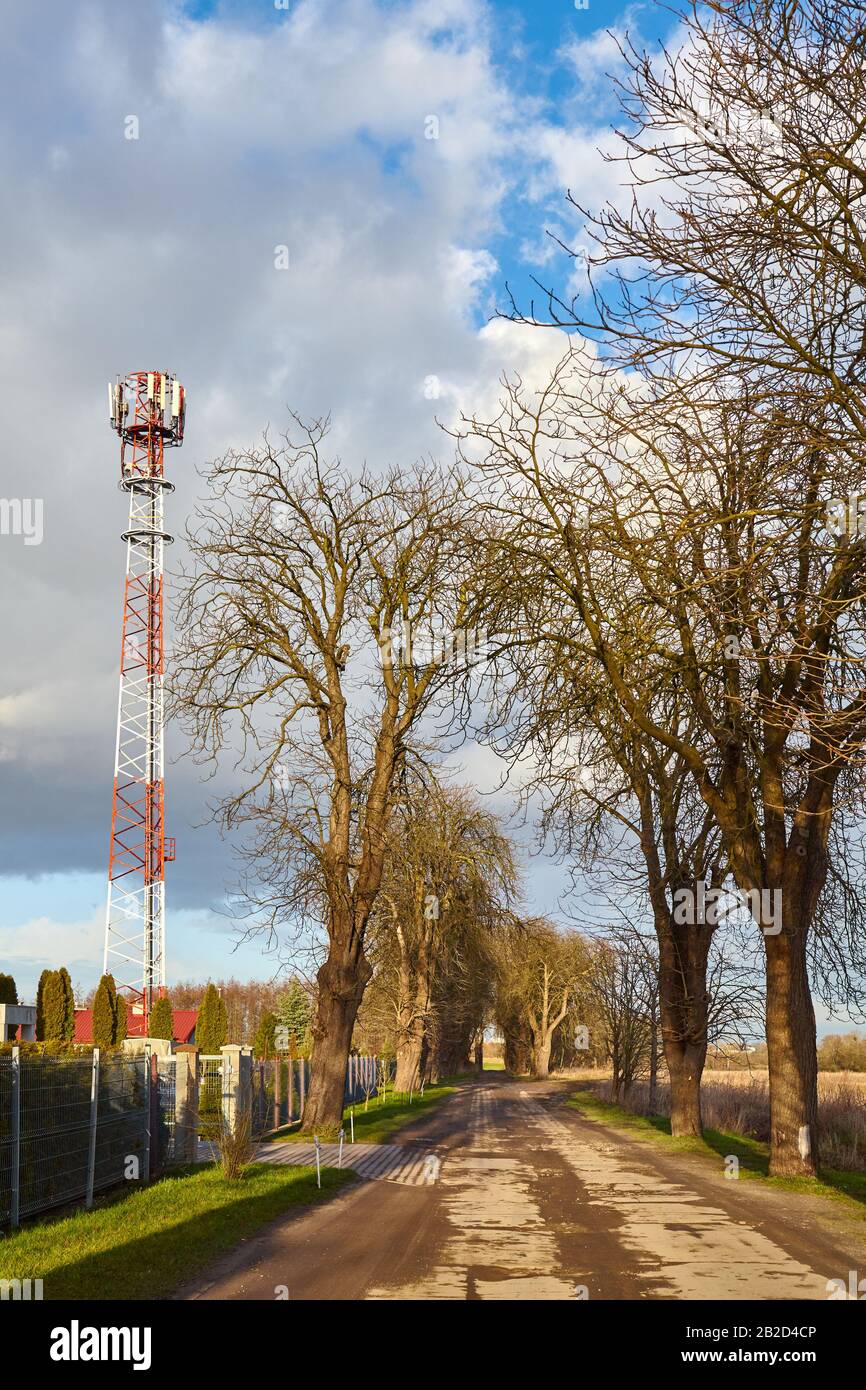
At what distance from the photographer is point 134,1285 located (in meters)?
8.80

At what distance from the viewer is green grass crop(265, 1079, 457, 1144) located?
23266 mm

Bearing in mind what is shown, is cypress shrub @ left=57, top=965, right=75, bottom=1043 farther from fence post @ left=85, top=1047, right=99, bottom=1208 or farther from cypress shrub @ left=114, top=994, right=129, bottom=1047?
fence post @ left=85, top=1047, right=99, bottom=1208

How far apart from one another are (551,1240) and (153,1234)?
11.9 feet

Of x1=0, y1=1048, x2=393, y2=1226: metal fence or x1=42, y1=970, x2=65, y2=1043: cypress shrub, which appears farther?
x1=42, y1=970, x2=65, y2=1043: cypress shrub

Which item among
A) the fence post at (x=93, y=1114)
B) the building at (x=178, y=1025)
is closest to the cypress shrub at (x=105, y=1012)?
the building at (x=178, y=1025)

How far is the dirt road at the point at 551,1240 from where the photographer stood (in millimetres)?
8773

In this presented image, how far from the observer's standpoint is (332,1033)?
76.9 ft

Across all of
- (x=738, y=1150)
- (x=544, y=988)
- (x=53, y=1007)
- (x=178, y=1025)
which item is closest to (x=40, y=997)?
(x=53, y=1007)

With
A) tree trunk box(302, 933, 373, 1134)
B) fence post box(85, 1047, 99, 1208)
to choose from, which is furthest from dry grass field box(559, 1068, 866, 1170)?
fence post box(85, 1047, 99, 1208)

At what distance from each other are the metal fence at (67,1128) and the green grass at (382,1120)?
6.18 metres

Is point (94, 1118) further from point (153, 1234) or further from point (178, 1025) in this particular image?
point (178, 1025)

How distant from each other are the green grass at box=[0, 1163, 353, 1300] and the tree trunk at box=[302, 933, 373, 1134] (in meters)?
6.65

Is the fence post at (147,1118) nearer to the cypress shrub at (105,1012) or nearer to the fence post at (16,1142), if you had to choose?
the fence post at (16,1142)
